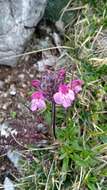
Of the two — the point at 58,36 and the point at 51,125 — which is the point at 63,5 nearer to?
the point at 58,36

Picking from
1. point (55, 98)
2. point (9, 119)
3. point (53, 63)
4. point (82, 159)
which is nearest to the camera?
point (55, 98)

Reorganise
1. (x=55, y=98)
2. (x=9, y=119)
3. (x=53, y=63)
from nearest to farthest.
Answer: (x=55, y=98), (x=9, y=119), (x=53, y=63)

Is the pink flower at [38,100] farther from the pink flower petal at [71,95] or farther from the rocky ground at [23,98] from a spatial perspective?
the rocky ground at [23,98]

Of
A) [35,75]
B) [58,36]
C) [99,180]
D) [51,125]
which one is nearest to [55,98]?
[51,125]

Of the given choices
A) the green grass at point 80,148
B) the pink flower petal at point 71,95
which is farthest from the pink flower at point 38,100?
the green grass at point 80,148

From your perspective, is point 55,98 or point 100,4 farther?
point 100,4

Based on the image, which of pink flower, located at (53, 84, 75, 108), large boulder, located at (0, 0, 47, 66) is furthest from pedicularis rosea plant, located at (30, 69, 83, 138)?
large boulder, located at (0, 0, 47, 66)

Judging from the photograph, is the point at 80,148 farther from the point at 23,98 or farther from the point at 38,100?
the point at 23,98
